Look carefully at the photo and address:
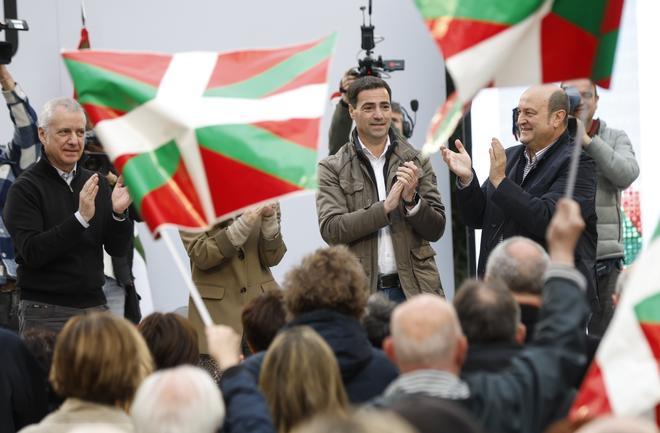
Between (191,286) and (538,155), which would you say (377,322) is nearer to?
(191,286)

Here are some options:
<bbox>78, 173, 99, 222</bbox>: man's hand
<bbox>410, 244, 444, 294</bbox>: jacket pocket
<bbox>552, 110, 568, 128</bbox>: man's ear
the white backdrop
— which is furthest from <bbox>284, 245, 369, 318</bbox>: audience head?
the white backdrop

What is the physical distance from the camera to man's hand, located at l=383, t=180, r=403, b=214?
6656mm

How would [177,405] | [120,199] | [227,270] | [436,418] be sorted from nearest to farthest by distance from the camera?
[436,418]
[177,405]
[120,199]
[227,270]

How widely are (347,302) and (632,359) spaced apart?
1.05 meters

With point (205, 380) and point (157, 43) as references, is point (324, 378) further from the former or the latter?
point (157, 43)

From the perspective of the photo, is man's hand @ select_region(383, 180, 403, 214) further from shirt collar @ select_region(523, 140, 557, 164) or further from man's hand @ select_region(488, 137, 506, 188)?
shirt collar @ select_region(523, 140, 557, 164)

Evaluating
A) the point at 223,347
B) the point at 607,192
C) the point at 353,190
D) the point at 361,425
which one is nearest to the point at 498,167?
the point at 353,190

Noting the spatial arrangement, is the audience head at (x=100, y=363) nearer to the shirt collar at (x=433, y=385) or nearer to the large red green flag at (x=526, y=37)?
the shirt collar at (x=433, y=385)

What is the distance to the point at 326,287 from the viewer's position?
15.3ft

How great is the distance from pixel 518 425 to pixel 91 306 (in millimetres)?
3374

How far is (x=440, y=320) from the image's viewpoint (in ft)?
12.1

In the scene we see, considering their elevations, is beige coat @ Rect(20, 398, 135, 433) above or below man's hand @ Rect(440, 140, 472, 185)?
below

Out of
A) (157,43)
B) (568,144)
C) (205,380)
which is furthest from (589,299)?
(157,43)

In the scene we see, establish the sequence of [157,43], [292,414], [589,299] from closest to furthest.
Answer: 1. [292,414]
2. [589,299]
3. [157,43]
